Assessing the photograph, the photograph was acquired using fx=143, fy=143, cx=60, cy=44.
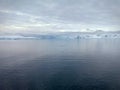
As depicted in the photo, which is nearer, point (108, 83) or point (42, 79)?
point (108, 83)

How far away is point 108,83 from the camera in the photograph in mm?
37000

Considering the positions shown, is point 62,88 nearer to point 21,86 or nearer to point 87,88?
point 87,88

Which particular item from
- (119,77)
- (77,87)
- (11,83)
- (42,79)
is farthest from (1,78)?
(119,77)

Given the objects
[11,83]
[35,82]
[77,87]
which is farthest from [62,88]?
[11,83]

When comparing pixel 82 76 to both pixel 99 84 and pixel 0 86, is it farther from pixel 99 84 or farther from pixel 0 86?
pixel 0 86

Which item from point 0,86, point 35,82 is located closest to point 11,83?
point 0,86

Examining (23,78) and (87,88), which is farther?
(23,78)

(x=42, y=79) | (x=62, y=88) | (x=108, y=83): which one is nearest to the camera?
(x=62, y=88)

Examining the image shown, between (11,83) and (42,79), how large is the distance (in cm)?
830

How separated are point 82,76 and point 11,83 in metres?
20.2

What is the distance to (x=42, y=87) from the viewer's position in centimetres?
3453

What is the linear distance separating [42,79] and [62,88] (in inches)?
337

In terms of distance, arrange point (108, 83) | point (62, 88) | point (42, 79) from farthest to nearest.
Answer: point (42, 79) → point (108, 83) → point (62, 88)

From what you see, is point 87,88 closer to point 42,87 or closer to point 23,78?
point 42,87
